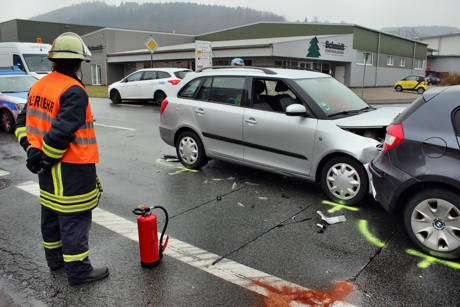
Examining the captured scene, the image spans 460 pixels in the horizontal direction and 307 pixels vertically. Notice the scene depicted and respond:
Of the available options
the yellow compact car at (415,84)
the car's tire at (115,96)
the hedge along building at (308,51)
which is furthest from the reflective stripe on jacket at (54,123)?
the yellow compact car at (415,84)

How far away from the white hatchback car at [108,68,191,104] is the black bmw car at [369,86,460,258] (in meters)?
13.0

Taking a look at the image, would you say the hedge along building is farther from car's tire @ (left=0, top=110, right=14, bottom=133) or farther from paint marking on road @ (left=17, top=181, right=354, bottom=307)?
paint marking on road @ (left=17, top=181, right=354, bottom=307)

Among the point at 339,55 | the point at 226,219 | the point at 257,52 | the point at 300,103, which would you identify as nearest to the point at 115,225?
the point at 226,219

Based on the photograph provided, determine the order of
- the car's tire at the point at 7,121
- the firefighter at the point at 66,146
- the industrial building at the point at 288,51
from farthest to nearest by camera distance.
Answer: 1. the industrial building at the point at 288,51
2. the car's tire at the point at 7,121
3. the firefighter at the point at 66,146

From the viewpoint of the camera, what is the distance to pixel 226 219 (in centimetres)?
450

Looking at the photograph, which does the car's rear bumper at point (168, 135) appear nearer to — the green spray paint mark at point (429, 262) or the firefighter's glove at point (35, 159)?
the firefighter's glove at point (35, 159)

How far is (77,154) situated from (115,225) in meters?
1.66

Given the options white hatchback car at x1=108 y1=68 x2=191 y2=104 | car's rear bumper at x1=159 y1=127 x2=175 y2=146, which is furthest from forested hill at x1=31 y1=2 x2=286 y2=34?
car's rear bumper at x1=159 y1=127 x2=175 y2=146

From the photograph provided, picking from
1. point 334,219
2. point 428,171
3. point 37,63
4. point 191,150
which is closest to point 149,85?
point 37,63

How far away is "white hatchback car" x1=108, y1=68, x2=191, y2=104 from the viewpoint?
1623cm

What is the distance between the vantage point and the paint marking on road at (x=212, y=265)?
10.3ft

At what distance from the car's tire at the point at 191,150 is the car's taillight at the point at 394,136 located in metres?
3.25

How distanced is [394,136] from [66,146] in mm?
3063

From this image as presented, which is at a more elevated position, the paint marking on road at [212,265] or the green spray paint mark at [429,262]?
the green spray paint mark at [429,262]
